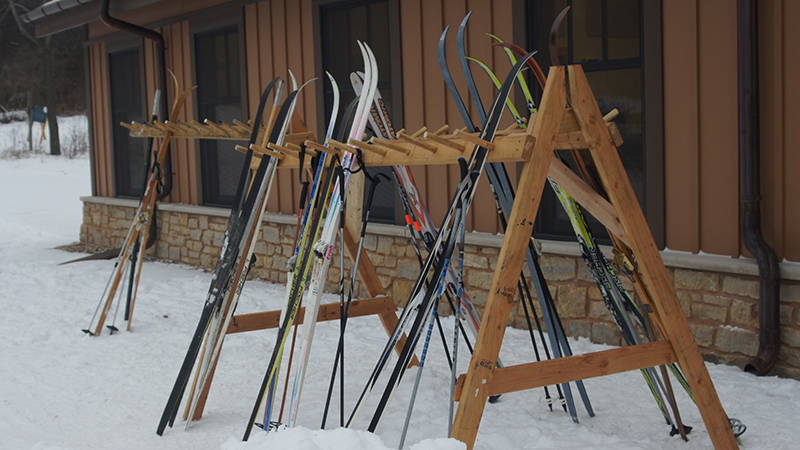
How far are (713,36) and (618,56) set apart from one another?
0.64 metres

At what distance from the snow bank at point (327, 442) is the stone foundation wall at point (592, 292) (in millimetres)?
2340

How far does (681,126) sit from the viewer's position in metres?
4.73

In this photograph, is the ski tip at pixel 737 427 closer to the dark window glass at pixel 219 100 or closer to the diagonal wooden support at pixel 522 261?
the diagonal wooden support at pixel 522 261

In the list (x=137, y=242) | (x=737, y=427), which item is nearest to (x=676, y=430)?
(x=737, y=427)

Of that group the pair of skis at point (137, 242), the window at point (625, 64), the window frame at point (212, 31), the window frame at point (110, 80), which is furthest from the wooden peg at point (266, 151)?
the window frame at point (110, 80)

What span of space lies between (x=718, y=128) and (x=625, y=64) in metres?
0.72

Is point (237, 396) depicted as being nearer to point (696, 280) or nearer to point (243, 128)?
point (243, 128)

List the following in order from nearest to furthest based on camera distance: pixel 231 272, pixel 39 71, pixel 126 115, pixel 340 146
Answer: pixel 340 146 → pixel 231 272 → pixel 126 115 → pixel 39 71

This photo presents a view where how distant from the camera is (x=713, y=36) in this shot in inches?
179

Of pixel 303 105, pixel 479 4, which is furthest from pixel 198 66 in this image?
pixel 479 4

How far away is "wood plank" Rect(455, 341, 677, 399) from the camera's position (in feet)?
9.58

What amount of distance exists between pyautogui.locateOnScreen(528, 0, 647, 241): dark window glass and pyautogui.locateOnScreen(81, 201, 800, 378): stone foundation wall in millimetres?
342

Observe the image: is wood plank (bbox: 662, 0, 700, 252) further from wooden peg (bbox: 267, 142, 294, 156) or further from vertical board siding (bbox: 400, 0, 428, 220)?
wooden peg (bbox: 267, 142, 294, 156)

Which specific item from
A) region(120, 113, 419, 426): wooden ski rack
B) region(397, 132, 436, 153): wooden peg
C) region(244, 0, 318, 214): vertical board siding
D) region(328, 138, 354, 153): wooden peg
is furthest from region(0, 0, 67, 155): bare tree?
region(397, 132, 436, 153): wooden peg
